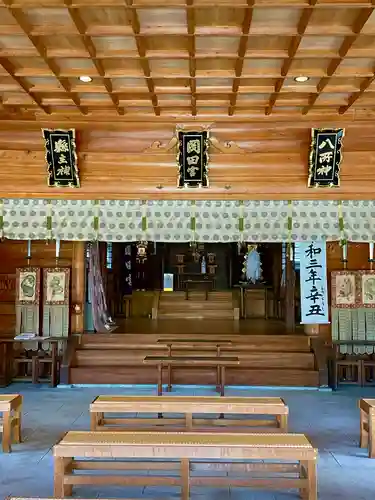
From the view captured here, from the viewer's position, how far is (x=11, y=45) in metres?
4.07

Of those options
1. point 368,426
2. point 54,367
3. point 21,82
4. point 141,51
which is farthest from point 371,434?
point 54,367

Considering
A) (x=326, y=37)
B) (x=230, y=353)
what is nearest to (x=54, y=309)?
(x=230, y=353)

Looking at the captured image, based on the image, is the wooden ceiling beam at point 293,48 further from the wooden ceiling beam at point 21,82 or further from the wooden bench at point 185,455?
the wooden bench at point 185,455

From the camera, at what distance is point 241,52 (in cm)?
409

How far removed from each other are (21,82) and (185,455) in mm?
3707

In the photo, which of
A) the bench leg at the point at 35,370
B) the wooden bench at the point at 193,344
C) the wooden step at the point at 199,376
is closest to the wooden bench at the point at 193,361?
the wooden step at the point at 199,376

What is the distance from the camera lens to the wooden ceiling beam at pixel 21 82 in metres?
4.34

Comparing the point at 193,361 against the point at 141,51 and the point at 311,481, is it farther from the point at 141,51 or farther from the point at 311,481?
the point at 141,51

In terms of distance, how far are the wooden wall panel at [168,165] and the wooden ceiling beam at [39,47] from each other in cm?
81

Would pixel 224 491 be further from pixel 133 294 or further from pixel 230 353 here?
pixel 133 294

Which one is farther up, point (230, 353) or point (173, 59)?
point (173, 59)

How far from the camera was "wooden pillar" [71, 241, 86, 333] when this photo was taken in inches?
368

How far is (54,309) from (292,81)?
245 inches

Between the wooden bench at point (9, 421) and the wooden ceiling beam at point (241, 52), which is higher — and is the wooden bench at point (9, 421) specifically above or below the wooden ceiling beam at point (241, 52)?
below
